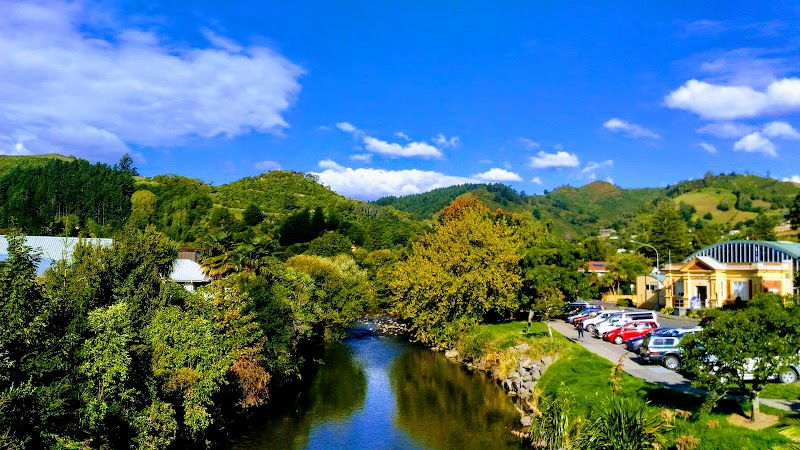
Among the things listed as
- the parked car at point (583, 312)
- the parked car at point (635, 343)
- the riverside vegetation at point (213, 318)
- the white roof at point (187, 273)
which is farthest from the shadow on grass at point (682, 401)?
the white roof at point (187, 273)

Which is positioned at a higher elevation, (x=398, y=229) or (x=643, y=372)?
Result: (x=398, y=229)

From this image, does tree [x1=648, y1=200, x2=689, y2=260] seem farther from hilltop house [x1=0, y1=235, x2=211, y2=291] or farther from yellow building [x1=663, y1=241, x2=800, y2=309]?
hilltop house [x1=0, y1=235, x2=211, y2=291]

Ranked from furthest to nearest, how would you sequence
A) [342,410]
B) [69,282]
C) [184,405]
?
[342,410] < [184,405] < [69,282]

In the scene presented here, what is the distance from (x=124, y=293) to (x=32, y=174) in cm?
13251

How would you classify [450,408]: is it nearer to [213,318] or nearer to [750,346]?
[213,318]

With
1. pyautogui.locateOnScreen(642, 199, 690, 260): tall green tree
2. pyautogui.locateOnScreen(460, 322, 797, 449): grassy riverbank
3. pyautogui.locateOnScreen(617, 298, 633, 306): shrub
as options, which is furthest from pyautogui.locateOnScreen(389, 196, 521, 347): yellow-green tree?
pyautogui.locateOnScreen(642, 199, 690, 260): tall green tree

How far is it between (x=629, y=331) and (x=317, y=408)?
25.0 metres

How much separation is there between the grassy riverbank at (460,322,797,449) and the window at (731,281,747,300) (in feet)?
83.0

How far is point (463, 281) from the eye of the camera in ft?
171

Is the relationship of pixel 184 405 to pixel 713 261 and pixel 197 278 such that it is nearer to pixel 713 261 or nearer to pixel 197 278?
pixel 197 278

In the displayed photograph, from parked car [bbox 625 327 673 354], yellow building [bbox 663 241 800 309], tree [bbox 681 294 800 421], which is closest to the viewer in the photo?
tree [bbox 681 294 800 421]

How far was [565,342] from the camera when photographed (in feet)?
138

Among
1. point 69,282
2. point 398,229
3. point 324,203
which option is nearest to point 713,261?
point 69,282

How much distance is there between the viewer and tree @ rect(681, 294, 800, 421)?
20516 millimetres
